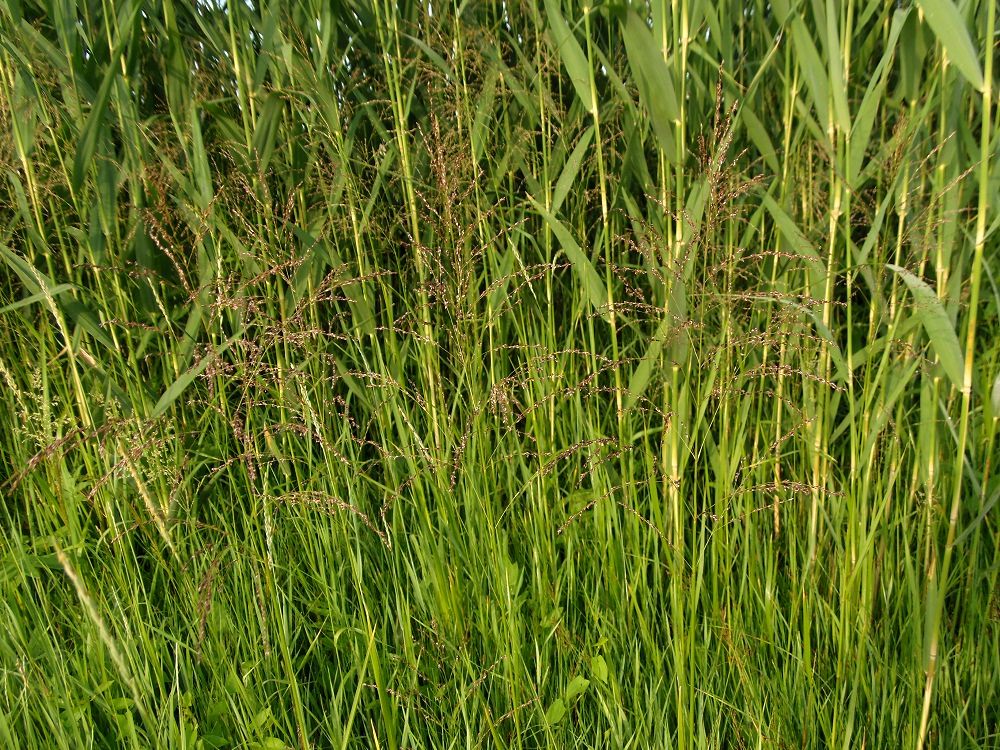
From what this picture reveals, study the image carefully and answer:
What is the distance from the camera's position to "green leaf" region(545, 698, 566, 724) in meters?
1.32

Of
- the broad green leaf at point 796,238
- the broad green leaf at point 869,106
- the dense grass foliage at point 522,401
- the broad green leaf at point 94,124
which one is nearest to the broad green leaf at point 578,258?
the dense grass foliage at point 522,401

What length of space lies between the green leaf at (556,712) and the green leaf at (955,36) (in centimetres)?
111

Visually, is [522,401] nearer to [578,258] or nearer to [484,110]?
[578,258]

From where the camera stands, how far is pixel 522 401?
1.96 metres

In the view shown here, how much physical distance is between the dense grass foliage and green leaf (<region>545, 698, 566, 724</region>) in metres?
0.02

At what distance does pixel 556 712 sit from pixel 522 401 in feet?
2.62

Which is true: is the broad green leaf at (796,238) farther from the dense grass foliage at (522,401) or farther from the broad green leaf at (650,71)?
the broad green leaf at (650,71)

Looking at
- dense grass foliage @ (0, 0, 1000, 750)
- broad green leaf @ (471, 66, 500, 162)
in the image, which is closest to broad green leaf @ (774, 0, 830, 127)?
dense grass foliage @ (0, 0, 1000, 750)

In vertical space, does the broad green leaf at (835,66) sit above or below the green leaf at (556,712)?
above

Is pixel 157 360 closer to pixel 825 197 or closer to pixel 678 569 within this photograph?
pixel 678 569

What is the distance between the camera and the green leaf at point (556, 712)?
1321mm

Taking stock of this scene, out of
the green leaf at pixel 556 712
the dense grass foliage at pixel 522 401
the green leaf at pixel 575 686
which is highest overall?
the dense grass foliage at pixel 522 401

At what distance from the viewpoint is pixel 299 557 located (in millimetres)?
1756

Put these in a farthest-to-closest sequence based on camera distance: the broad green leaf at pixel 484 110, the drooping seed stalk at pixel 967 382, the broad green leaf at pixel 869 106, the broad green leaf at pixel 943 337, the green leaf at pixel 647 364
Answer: the broad green leaf at pixel 484 110 → the green leaf at pixel 647 364 → the broad green leaf at pixel 869 106 → the broad green leaf at pixel 943 337 → the drooping seed stalk at pixel 967 382
